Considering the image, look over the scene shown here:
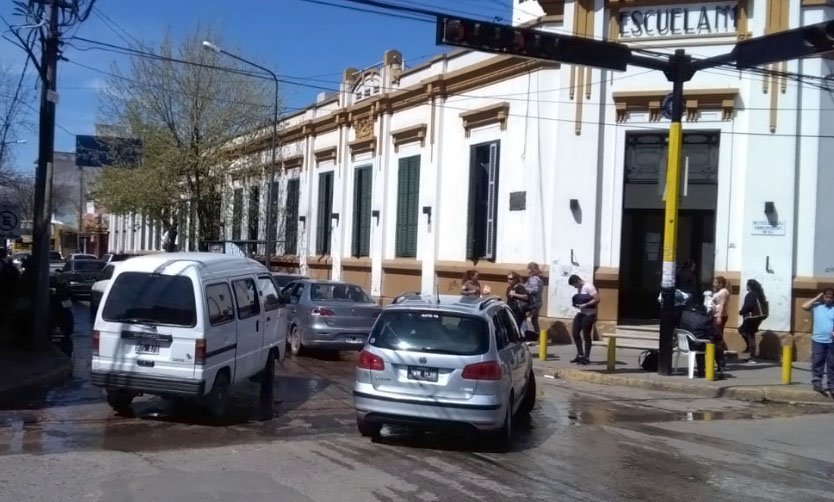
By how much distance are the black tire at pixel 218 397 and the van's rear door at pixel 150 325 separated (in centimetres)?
55

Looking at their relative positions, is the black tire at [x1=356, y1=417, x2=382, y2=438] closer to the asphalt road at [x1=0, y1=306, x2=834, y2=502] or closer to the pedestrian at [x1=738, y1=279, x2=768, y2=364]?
the asphalt road at [x1=0, y1=306, x2=834, y2=502]

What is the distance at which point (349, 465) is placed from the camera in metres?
9.00

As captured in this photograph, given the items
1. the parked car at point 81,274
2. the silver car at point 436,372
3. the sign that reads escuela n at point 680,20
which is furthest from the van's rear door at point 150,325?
the parked car at point 81,274

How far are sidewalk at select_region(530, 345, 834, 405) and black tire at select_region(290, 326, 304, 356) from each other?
457 cm

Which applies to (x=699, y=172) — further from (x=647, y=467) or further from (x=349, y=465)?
(x=349, y=465)

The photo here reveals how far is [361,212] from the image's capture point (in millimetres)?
32719

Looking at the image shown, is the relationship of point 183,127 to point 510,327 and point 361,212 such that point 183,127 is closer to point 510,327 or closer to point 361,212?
point 361,212

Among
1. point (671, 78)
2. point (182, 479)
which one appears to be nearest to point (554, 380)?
point (671, 78)

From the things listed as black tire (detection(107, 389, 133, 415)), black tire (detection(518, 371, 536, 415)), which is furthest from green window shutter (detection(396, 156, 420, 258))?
black tire (detection(107, 389, 133, 415))

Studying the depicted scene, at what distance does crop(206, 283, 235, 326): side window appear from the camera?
11148 mm

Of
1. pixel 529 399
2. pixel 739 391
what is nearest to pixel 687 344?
pixel 739 391

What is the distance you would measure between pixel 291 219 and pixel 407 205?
449 inches

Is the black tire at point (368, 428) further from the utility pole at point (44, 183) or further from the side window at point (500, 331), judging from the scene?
the utility pole at point (44, 183)

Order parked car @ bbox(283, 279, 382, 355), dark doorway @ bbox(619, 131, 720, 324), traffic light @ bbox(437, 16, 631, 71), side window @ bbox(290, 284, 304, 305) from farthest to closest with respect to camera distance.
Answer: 1. dark doorway @ bbox(619, 131, 720, 324)
2. side window @ bbox(290, 284, 304, 305)
3. parked car @ bbox(283, 279, 382, 355)
4. traffic light @ bbox(437, 16, 631, 71)
